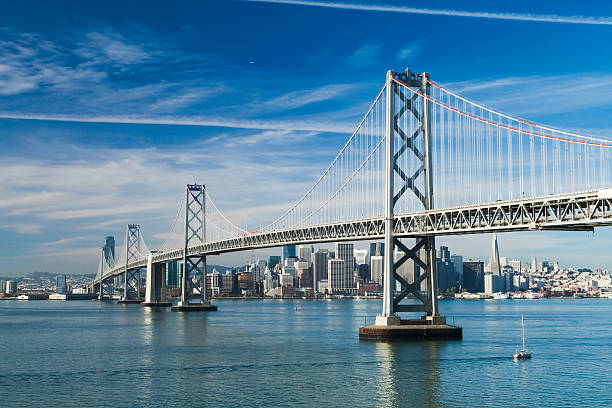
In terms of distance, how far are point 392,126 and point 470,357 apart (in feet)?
48.0

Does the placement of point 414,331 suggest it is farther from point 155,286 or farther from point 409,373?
point 155,286

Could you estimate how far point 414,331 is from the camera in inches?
1646

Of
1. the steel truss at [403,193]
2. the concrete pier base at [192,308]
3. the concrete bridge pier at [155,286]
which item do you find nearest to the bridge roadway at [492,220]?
the steel truss at [403,193]

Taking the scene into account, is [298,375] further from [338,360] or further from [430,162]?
[430,162]

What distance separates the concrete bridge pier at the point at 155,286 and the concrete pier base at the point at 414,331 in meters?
74.4

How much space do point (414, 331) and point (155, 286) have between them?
81.0m

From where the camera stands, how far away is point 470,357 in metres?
38.0

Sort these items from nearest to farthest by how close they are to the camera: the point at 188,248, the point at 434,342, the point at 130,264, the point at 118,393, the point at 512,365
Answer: the point at 118,393
the point at 512,365
the point at 434,342
the point at 188,248
the point at 130,264

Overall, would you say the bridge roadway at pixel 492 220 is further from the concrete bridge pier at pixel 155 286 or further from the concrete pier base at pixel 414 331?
the concrete bridge pier at pixel 155 286

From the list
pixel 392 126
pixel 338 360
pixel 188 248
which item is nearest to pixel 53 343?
pixel 338 360

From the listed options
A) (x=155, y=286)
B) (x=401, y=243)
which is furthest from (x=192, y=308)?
(x=401, y=243)

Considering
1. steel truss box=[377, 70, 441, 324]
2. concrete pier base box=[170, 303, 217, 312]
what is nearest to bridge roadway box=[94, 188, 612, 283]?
steel truss box=[377, 70, 441, 324]

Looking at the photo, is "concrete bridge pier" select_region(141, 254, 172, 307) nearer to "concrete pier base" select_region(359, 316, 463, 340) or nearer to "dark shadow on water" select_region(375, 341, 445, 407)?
"concrete pier base" select_region(359, 316, 463, 340)

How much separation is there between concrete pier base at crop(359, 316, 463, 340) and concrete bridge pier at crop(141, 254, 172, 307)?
74.4 m
